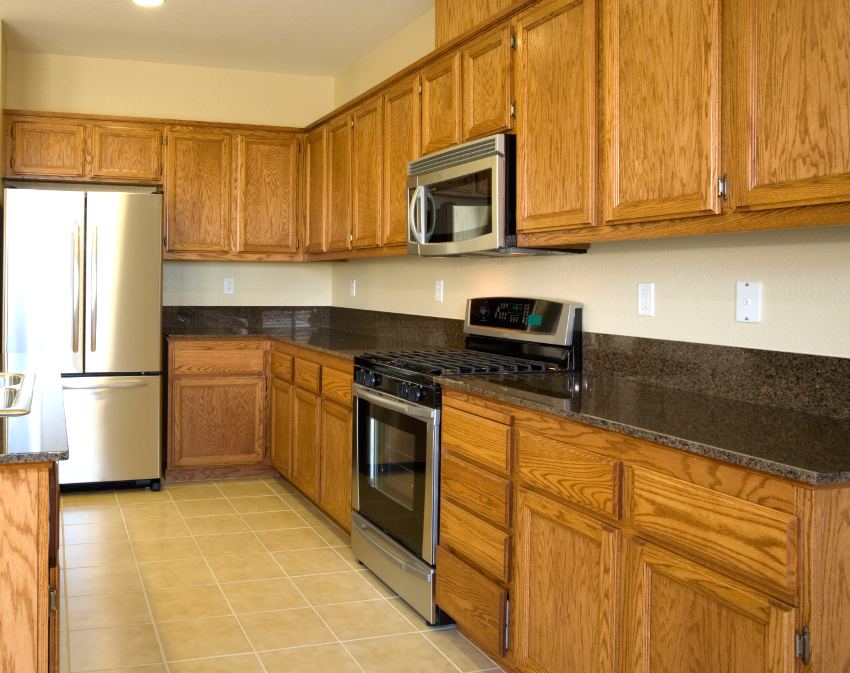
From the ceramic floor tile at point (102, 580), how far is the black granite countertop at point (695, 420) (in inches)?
62.1

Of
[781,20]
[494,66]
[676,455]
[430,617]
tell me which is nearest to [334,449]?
[430,617]

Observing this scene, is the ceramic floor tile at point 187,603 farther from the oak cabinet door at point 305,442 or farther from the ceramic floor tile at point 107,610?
the oak cabinet door at point 305,442

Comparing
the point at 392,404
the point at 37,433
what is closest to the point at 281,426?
the point at 392,404

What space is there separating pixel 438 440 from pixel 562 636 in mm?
875

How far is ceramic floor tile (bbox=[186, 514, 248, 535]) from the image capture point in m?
4.26

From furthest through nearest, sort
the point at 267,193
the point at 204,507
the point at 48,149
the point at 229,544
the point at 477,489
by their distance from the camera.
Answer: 1. the point at 267,193
2. the point at 48,149
3. the point at 204,507
4. the point at 229,544
5. the point at 477,489

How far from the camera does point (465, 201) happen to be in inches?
→ 130

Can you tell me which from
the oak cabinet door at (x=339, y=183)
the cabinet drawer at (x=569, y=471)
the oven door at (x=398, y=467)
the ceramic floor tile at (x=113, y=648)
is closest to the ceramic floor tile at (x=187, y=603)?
the ceramic floor tile at (x=113, y=648)

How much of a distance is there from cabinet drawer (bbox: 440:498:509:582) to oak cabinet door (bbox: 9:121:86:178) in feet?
11.3

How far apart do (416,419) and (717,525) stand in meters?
1.51

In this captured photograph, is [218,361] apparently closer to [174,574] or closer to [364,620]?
[174,574]

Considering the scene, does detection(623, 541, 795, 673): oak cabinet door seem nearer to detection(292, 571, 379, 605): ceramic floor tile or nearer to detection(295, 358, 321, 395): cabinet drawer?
detection(292, 571, 379, 605): ceramic floor tile

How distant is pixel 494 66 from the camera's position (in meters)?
3.15

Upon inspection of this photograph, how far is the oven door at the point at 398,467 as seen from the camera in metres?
3.04
